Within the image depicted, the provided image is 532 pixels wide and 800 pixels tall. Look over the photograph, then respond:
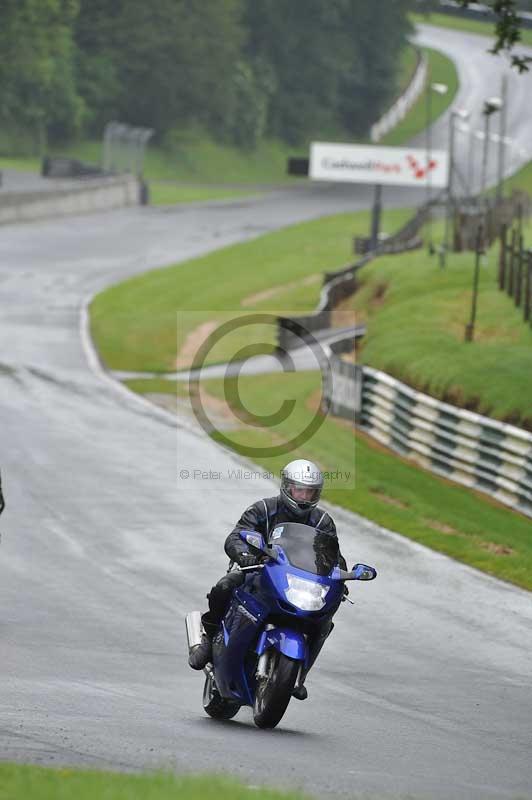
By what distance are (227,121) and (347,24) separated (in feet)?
62.5

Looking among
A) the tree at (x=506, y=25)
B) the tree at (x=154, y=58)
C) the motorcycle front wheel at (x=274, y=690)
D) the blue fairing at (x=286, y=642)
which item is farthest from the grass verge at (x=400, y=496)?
the tree at (x=154, y=58)

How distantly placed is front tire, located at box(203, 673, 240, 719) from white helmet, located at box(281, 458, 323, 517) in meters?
1.49

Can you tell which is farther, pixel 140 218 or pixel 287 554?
pixel 140 218

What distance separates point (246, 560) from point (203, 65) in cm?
10360

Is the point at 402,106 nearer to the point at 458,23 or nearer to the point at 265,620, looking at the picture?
the point at 458,23

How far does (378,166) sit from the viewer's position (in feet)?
225

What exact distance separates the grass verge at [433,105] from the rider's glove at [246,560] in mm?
110003

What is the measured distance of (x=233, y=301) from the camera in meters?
53.7

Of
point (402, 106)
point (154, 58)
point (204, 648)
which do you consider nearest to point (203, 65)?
point (154, 58)

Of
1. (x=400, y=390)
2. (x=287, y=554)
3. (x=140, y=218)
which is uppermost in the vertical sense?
(x=287, y=554)

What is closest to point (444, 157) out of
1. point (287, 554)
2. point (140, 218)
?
point (140, 218)

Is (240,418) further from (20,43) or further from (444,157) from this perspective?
(20,43)

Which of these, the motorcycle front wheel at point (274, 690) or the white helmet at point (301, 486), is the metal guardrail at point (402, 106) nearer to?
the white helmet at point (301, 486)

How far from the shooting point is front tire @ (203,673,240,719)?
458 inches
